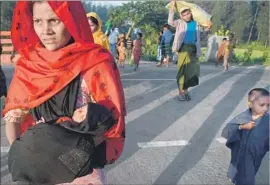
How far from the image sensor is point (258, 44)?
1412 millimetres

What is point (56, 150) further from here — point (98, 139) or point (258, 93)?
point (258, 93)

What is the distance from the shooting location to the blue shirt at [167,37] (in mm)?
1813

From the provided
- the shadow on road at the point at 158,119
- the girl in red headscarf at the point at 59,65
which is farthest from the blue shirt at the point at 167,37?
the girl in red headscarf at the point at 59,65

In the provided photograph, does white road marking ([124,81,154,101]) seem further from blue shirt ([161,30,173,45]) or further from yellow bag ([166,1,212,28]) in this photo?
Result: yellow bag ([166,1,212,28])

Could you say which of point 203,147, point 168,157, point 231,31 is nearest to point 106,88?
point 231,31

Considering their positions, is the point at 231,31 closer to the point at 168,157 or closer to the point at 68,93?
the point at 68,93

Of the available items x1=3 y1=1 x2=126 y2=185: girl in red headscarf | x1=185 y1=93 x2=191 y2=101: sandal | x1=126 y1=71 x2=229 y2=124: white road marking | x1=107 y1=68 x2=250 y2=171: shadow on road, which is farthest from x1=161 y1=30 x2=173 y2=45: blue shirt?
x1=185 y1=93 x2=191 y2=101: sandal

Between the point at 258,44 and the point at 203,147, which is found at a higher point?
the point at 258,44

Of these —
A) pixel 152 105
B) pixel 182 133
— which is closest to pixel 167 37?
pixel 182 133

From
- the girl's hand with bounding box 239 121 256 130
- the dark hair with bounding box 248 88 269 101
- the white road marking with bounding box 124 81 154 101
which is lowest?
the white road marking with bounding box 124 81 154 101

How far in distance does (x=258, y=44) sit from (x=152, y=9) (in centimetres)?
52

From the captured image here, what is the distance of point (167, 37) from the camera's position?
6.22ft

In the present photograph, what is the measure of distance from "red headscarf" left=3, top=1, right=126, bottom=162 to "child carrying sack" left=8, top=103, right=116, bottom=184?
0.23 ft

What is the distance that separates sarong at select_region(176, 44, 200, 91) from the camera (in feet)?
9.42
